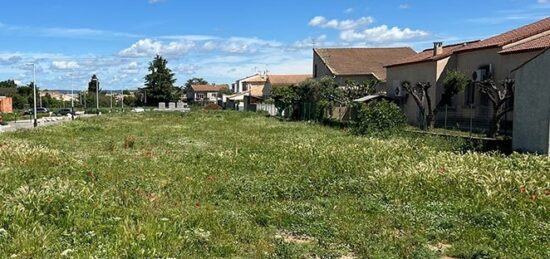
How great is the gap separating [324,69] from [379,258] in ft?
174

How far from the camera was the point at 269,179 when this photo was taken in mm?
12312

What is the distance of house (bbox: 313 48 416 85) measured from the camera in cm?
5484

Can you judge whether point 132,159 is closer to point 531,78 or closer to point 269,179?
point 269,179

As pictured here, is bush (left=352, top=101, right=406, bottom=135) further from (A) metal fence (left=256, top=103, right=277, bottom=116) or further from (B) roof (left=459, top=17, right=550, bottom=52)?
(A) metal fence (left=256, top=103, right=277, bottom=116)

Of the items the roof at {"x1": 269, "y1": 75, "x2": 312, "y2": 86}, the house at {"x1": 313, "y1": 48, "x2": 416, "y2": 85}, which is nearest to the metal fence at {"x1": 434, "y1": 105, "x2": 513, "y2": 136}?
the house at {"x1": 313, "y1": 48, "x2": 416, "y2": 85}

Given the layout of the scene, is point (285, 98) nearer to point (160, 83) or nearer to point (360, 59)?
point (360, 59)

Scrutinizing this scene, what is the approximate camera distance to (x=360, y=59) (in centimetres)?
5925

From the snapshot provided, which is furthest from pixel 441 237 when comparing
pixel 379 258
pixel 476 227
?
pixel 379 258

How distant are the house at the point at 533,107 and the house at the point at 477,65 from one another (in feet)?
20.9

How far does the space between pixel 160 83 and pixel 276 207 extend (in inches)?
4061

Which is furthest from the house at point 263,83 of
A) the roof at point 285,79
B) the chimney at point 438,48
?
the chimney at point 438,48

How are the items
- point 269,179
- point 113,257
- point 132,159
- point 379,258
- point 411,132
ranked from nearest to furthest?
point 113,257 → point 379,258 → point 269,179 → point 132,159 → point 411,132

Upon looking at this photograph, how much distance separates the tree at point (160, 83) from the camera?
358 ft

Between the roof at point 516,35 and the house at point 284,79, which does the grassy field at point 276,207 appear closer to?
the roof at point 516,35
